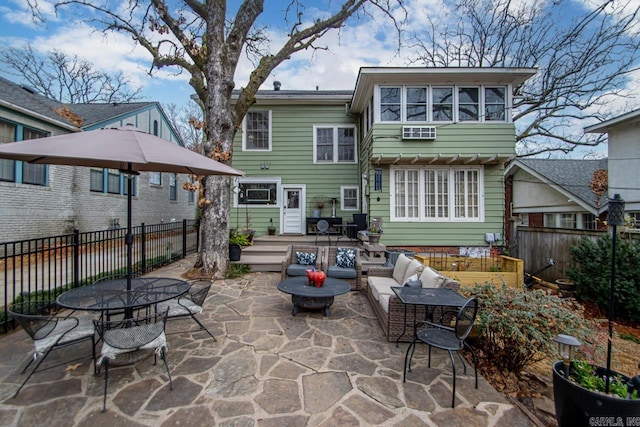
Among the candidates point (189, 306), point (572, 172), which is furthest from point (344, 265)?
point (572, 172)

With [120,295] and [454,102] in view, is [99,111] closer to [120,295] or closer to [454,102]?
[120,295]

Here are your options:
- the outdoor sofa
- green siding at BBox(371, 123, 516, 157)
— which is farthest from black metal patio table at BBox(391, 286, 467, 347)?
green siding at BBox(371, 123, 516, 157)

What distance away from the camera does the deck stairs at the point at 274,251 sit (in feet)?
24.8

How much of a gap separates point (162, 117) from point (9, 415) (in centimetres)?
1798

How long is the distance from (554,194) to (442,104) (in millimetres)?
7399

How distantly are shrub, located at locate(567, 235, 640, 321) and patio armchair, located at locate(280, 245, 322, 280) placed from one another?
6076 mm

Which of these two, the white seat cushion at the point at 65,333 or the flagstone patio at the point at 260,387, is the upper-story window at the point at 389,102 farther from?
the white seat cushion at the point at 65,333

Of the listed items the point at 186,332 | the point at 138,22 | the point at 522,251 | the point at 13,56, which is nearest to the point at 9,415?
the point at 186,332

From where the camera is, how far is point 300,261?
6438 millimetres

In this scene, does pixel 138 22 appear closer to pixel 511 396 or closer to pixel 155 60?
pixel 155 60

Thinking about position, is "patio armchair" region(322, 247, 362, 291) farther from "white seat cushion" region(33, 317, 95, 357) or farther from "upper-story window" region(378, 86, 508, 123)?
"upper-story window" region(378, 86, 508, 123)

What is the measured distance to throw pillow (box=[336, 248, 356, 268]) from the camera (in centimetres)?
628

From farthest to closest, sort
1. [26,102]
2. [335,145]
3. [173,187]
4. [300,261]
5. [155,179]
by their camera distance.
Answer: [173,187], [155,179], [335,145], [26,102], [300,261]

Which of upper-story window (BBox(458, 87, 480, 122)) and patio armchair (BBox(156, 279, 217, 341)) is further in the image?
upper-story window (BBox(458, 87, 480, 122))
